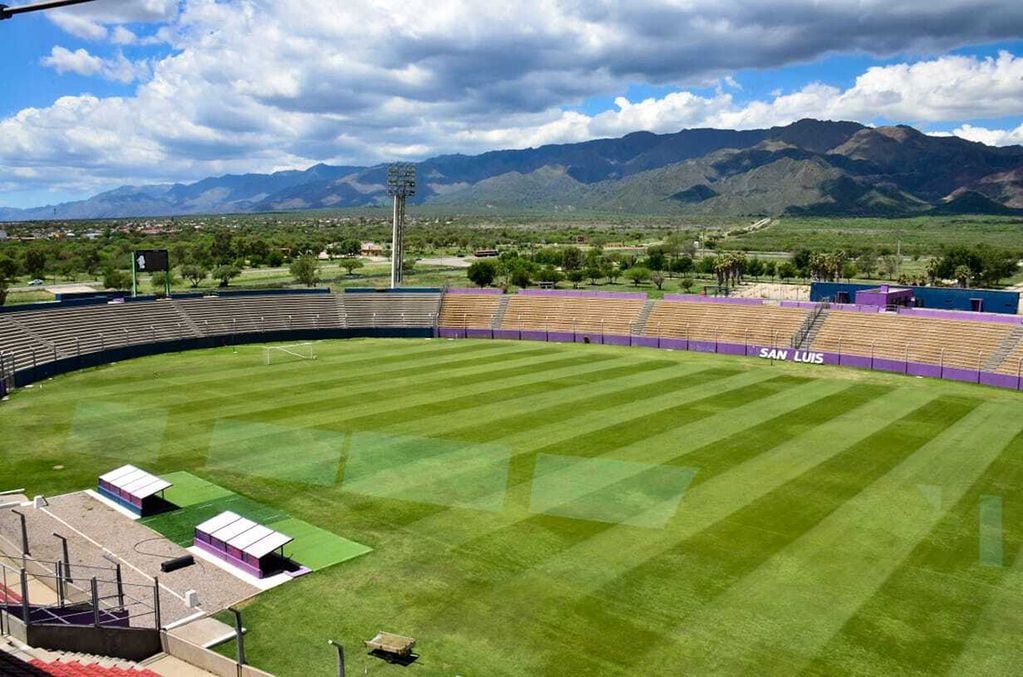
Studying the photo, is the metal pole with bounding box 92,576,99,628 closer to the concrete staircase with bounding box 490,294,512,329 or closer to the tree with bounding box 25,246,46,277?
the concrete staircase with bounding box 490,294,512,329

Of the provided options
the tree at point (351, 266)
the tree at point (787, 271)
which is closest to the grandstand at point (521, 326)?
the tree at point (351, 266)

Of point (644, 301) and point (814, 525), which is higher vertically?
point (644, 301)

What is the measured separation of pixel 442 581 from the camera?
66.7ft

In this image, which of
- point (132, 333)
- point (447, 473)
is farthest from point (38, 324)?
point (447, 473)

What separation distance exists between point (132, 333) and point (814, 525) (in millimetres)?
51472

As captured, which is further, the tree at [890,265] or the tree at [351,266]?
the tree at [890,265]

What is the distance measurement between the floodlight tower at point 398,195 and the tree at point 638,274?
36002mm

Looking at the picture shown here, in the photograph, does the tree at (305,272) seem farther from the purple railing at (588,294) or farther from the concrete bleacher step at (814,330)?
the concrete bleacher step at (814,330)

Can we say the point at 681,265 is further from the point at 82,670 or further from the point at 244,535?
the point at 82,670

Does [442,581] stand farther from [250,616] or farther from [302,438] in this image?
[302,438]

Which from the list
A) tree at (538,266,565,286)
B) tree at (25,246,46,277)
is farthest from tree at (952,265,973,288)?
tree at (25,246,46,277)

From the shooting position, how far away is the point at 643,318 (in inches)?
2621

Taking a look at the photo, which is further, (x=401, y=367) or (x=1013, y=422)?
(x=401, y=367)

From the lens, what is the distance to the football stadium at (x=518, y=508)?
17297mm
